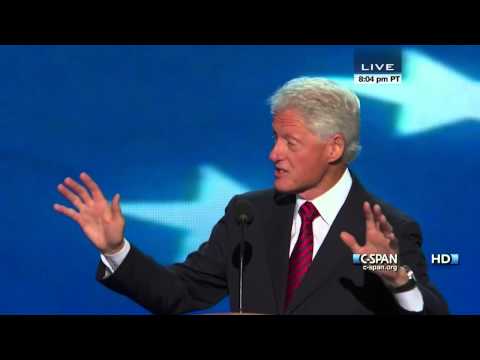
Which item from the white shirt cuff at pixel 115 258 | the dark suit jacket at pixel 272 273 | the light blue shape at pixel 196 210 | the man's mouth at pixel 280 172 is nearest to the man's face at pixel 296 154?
the man's mouth at pixel 280 172

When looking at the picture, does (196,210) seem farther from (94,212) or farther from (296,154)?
(94,212)

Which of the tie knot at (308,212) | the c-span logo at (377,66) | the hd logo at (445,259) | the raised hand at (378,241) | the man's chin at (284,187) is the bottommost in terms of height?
the raised hand at (378,241)

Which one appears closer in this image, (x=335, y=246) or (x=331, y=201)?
(x=335, y=246)

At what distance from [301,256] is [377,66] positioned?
1.05m

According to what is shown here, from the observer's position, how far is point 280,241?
370 cm

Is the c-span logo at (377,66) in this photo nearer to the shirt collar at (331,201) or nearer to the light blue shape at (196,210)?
the shirt collar at (331,201)

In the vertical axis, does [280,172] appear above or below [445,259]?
above

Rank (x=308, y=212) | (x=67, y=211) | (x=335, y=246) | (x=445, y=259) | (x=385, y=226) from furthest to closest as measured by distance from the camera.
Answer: (x=445, y=259) < (x=308, y=212) < (x=335, y=246) < (x=67, y=211) < (x=385, y=226)

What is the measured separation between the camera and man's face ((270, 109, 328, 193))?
376 cm

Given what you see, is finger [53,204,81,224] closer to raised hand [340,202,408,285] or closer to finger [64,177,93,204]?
finger [64,177,93,204]

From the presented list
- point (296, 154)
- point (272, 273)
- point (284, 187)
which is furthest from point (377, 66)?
point (272, 273)

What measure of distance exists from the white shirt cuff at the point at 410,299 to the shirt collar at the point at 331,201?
621 mm

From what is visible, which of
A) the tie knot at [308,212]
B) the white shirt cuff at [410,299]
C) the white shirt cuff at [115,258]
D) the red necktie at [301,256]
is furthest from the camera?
the tie knot at [308,212]

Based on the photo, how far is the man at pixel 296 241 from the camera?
11.6ft
